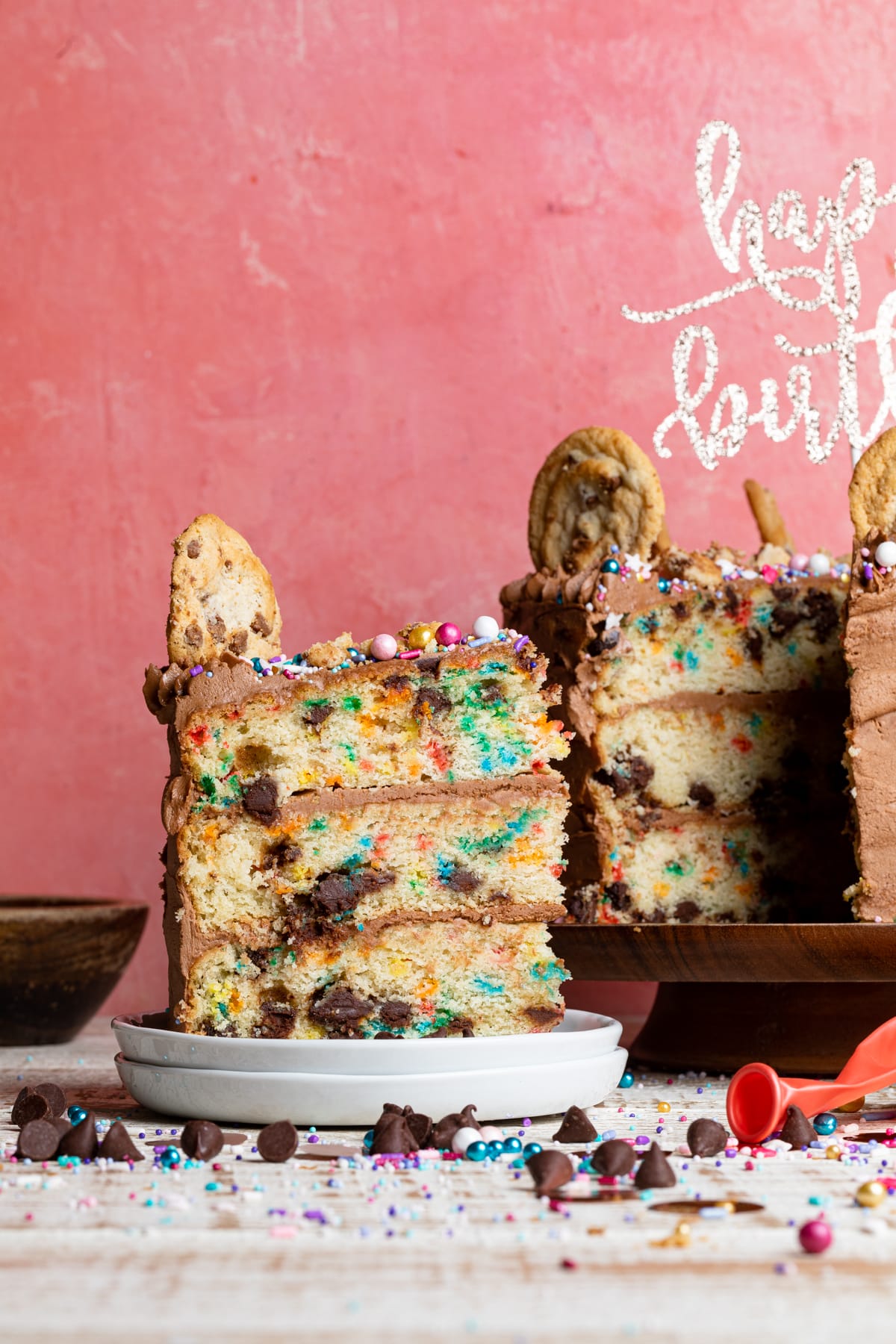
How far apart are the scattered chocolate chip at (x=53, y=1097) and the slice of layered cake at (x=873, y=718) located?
4.92 ft

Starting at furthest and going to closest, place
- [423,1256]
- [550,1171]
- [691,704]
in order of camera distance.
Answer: [691,704] < [550,1171] < [423,1256]

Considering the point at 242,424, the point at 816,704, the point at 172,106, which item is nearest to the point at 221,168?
the point at 172,106

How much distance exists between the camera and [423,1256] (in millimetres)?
1548

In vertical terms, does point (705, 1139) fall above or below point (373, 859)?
below

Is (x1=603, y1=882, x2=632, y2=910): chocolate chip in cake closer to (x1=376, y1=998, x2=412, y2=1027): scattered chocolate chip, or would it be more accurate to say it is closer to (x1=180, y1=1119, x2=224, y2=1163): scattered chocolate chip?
(x1=376, y1=998, x2=412, y2=1027): scattered chocolate chip

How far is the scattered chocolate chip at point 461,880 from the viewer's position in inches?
96.5

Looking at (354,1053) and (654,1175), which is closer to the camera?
(654,1175)

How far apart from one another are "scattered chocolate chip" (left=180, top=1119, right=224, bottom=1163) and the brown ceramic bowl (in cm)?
128

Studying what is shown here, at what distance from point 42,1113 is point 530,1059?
733 millimetres

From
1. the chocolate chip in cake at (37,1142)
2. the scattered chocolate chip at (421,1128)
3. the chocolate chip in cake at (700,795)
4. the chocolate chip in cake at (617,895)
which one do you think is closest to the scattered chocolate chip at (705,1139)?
the scattered chocolate chip at (421,1128)

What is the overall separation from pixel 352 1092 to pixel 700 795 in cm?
129

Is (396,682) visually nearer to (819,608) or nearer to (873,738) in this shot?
(873,738)

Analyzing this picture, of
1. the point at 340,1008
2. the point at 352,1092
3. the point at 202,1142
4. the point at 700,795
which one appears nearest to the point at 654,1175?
the point at 352,1092

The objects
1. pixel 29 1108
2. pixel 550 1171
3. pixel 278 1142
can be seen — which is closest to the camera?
pixel 550 1171
